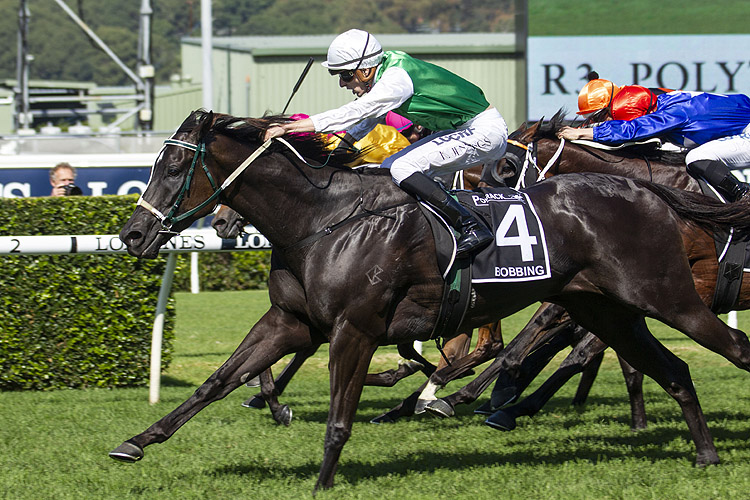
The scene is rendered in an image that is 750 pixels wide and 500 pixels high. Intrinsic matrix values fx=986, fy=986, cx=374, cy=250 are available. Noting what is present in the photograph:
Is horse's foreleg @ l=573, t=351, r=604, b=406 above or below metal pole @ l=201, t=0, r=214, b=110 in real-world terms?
below

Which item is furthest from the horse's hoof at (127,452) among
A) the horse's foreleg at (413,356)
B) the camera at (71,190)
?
the camera at (71,190)

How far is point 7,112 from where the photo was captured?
21984mm

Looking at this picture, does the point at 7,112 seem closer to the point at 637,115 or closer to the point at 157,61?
the point at 637,115

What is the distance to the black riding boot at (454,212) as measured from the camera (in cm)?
416

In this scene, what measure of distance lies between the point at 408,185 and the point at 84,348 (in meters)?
3.07

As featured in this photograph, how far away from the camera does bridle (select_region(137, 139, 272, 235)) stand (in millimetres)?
4074

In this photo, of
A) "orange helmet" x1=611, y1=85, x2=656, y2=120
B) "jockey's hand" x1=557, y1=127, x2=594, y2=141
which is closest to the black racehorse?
"jockey's hand" x1=557, y1=127, x2=594, y2=141

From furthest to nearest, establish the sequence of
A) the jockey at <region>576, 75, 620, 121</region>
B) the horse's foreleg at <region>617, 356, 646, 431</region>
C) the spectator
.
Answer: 1. the spectator
2. the jockey at <region>576, 75, 620, 121</region>
3. the horse's foreleg at <region>617, 356, 646, 431</region>

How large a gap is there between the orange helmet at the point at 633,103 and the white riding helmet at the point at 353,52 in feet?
6.36

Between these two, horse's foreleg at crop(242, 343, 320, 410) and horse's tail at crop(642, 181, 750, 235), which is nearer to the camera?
horse's tail at crop(642, 181, 750, 235)

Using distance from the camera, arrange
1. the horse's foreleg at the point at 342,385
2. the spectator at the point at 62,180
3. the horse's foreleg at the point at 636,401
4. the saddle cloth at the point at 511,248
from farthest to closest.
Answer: the spectator at the point at 62,180, the horse's foreleg at the point at 636,401, the saddle cloth at the point at 511,248, the horse's foreleg at the point at 342,385

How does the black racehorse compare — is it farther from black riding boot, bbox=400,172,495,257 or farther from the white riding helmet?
the white riding helmet

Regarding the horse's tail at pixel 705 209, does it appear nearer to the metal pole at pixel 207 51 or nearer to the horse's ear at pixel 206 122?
the horse's ear at pixel 206 122

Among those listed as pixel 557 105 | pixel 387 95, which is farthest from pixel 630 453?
pixel 557 105
